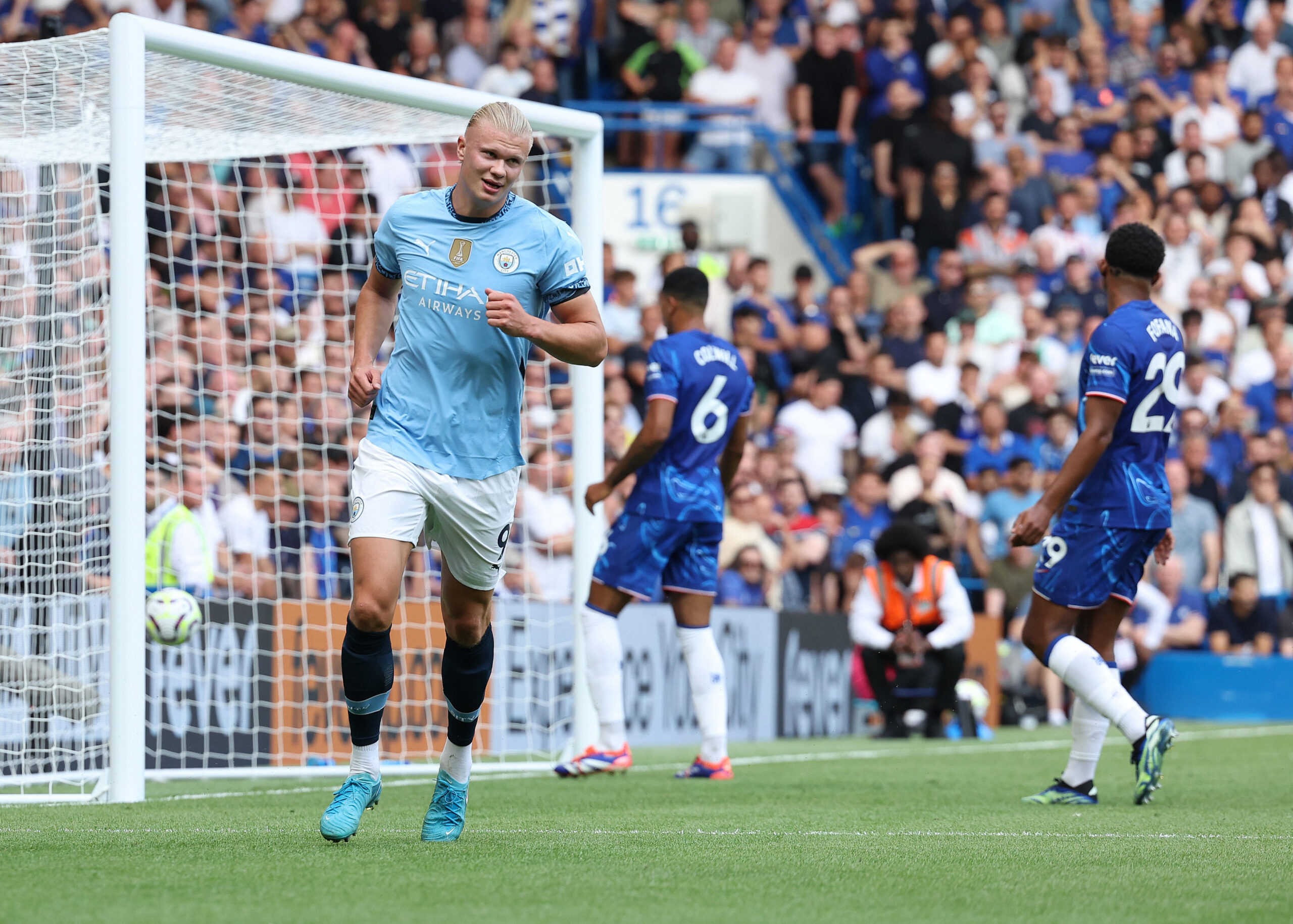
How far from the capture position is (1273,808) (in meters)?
7.43

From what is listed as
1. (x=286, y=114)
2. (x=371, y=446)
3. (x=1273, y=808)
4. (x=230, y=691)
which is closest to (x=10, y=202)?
(x=286, y=114)

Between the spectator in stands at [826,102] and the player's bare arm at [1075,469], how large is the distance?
12838 mm

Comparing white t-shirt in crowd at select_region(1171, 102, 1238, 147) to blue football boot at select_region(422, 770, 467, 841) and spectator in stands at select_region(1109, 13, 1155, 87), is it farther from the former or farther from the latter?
blue football boot at select_region(422, 770, 467, 841)

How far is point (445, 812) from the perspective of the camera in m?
5.75

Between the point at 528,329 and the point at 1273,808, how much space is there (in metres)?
4.06

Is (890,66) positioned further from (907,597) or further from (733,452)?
(733,452)


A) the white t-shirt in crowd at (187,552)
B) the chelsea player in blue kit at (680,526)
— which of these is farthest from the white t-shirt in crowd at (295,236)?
the chelsea player in blue kit at (680,526)

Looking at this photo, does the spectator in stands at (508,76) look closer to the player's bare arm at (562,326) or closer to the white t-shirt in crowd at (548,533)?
the white t-shirt in crowd at (548,533)

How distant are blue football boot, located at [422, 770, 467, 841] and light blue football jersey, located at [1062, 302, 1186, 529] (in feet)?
10.0

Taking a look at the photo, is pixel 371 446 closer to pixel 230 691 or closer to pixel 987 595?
pixel 230 691

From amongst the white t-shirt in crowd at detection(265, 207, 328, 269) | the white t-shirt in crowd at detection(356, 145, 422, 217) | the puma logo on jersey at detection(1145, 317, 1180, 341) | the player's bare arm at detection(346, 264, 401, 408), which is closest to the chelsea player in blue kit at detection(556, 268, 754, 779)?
the puma logo on jersey at detection(1145, 317, 1180, 341)

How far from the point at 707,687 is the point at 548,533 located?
2780mm

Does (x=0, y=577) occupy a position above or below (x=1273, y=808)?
above

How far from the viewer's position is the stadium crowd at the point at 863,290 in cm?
1141
